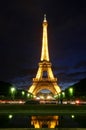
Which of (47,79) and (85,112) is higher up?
(47,79)

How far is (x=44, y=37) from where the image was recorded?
103875 millimetres

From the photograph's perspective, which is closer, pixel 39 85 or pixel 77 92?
pixel 77 92

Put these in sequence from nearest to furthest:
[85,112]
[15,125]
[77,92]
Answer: [15,125] < [85,112] < [77,92]

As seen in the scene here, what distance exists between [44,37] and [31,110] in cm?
7042

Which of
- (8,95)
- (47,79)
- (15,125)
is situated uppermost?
(47,79)

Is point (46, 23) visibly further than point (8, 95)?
Yes

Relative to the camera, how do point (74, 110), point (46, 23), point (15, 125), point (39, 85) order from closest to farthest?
point (15, 125) < point (74, 110) < point (39, 85) < point (46, 23)

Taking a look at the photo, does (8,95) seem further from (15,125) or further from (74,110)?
(15,125)

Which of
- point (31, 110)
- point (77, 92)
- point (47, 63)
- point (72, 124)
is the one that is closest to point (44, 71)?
point (47, 63)

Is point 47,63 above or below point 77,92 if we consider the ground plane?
above

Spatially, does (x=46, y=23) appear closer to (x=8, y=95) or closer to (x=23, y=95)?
(x=23, y=95)

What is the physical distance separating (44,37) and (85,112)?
73.0 meters

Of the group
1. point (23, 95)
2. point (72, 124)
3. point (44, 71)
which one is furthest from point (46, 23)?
point (72, 124)

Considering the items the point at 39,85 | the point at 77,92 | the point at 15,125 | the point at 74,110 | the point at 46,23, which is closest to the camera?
the point at 15,125
